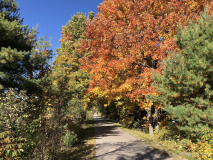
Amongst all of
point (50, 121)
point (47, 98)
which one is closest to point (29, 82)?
point (47, 98)

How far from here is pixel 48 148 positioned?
209 inches

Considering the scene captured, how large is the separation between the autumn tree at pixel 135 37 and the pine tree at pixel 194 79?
1755 millimetres

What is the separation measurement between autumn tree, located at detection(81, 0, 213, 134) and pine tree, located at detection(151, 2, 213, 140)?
175cm

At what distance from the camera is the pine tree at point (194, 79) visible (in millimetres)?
5688

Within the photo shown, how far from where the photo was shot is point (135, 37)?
920cm

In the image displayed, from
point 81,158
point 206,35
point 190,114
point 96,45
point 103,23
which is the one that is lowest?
point 81,158

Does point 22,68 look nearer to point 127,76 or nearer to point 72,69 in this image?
point 127,76

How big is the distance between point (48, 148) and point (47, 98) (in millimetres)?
4154

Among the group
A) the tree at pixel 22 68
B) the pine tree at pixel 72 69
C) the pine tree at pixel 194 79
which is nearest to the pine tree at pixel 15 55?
the tree at pixel 22 68

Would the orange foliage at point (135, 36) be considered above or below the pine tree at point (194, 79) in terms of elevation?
above

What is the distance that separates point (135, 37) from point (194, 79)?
464cm

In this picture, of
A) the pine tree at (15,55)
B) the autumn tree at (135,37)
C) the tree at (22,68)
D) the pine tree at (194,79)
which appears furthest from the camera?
the autumn tree at (135,37)

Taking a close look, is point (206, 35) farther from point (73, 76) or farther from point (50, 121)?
point (73, 76)

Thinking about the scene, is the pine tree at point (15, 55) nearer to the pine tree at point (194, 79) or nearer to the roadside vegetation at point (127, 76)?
the roadside vegetation at point (127, 76)
